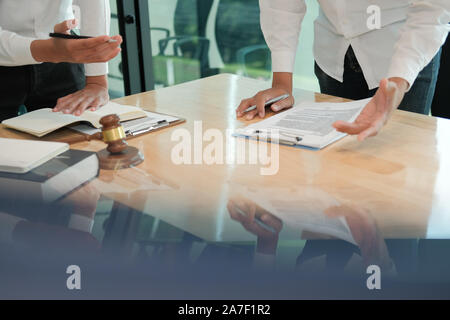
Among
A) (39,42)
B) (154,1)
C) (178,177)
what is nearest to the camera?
(178,177)

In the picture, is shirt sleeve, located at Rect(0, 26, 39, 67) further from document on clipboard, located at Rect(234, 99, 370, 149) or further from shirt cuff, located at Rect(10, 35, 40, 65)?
document on clipboard, located at Rect(234, 99, 370, 149)

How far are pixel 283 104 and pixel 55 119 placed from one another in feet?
2.21

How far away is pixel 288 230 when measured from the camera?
90 centimetres

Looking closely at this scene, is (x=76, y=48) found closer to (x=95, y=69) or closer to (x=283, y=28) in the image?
(x=95, y=69)

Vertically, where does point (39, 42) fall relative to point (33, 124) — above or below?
above

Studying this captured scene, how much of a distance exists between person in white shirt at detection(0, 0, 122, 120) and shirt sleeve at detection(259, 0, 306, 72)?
1.86 feet

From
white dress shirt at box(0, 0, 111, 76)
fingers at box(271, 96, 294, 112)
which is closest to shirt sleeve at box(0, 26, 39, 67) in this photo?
white dress shirt at box(0, 0, 111, 76)

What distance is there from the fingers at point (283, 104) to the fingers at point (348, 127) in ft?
1.16

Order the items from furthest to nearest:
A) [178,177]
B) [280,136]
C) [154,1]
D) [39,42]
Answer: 1. [154,1]
2. [39,42]
3. [280,136]
4. [178,177]

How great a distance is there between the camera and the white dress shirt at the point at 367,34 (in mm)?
1459

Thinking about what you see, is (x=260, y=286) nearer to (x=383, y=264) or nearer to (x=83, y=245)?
(x=383, y=264)

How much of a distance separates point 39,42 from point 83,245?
0.84 meters

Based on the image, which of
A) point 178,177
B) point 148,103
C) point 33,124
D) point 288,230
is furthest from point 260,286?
point 148,103

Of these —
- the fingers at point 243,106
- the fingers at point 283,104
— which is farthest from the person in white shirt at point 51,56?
the fingers at point 283,104
